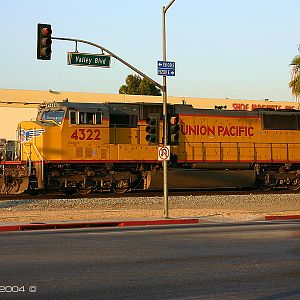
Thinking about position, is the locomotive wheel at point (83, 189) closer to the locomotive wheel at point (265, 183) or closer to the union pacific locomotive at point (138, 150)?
the union pacific locomotive at point (138, 150)

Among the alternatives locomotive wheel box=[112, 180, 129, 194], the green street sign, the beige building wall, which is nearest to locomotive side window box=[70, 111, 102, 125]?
locomotive wheel box=[112, 180, 129, 194]

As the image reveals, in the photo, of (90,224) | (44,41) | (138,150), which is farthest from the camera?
(138,150)

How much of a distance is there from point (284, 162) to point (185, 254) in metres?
22.2

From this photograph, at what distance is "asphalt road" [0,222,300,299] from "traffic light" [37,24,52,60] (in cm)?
647

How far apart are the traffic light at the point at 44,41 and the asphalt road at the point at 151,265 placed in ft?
21.2

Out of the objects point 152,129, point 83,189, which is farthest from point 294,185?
point 152,129

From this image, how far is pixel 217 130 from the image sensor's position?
31.8m

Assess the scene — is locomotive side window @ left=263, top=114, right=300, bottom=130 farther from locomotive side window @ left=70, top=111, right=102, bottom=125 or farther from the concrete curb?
the concrete curb

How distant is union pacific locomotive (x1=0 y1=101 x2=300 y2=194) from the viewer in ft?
93.0

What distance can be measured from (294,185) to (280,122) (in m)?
3.56

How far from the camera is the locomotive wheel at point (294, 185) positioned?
3328cm

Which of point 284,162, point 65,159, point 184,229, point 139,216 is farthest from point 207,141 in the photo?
point 184,229

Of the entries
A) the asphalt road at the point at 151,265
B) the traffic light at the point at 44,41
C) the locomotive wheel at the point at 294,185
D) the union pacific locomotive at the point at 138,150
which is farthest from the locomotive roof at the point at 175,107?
the asphalt road at the point at 151,265

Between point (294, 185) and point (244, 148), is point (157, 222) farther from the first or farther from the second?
point (294, 185)
